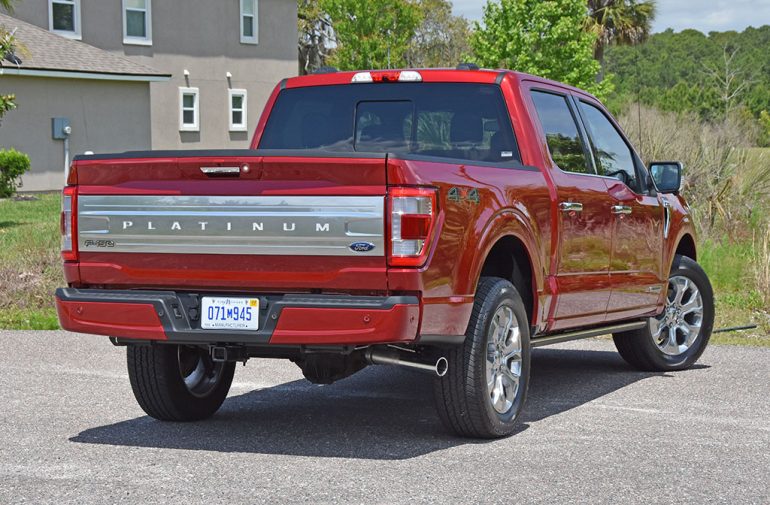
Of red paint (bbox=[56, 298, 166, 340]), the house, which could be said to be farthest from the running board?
the house

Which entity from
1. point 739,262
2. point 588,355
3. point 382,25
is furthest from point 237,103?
point 588,355

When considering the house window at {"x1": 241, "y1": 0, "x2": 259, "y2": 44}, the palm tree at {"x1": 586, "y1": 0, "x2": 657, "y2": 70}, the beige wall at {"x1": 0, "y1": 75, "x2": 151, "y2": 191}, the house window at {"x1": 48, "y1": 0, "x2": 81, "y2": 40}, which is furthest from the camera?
the palm tree at {"x1": 586, "y1": 0, "x2": 657, "y2": 70}

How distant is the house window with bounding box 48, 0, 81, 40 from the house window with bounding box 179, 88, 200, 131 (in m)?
4.34

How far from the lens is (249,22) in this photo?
40.1m

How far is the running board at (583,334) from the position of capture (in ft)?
26.4

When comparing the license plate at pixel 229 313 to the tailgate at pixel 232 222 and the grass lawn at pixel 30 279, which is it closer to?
the tailgate at pixel 232 222

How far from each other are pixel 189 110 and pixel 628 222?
1212 inches

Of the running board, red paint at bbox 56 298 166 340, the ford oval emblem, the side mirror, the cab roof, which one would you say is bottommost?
the running board

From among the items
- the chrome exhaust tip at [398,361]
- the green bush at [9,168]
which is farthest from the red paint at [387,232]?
the green bush at [9,168]

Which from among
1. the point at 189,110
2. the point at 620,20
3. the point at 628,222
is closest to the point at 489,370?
the point at 628,222

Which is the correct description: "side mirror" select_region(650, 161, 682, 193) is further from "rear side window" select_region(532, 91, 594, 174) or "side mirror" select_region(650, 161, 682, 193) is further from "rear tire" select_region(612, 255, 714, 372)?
"rear side window" select_region(532, 91, 594, 174)

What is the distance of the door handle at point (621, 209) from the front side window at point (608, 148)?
0.26 m

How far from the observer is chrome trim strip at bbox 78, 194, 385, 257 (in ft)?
20.6

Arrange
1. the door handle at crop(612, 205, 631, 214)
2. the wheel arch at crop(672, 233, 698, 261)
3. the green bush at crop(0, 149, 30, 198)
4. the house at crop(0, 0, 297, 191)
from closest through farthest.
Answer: the door handle at crop(612, 205, 631, 214)
the wheel arch at crop(672, 233, 698, 261)
the green bush at crop(0, 149, 30, 198)
the house at crop(0, 0, 297, 191)
